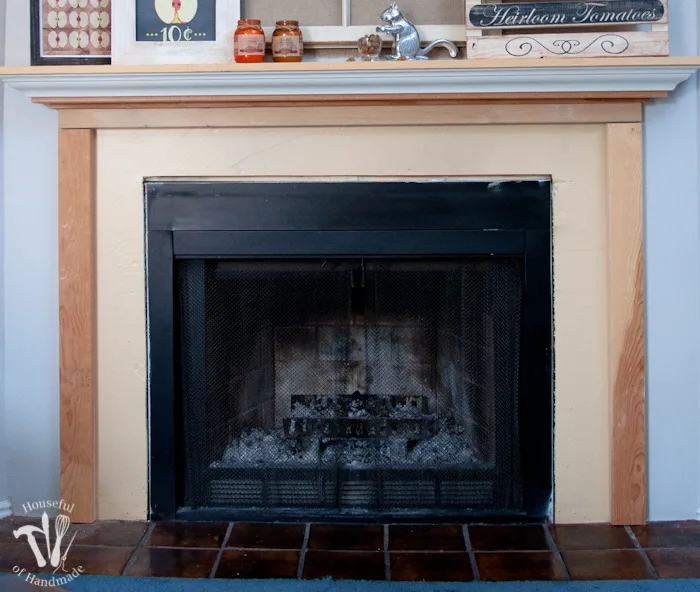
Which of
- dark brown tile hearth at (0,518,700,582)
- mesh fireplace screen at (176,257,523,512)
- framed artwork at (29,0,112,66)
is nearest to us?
dark brown tile hearth at (0,518,700,582)

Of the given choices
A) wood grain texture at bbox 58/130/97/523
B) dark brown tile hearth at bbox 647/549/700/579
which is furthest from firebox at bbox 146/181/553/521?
dark brown tile hearth at bbox 647/549/700/579

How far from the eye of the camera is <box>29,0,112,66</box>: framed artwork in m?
2.09

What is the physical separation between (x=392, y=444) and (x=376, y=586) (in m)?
0.55

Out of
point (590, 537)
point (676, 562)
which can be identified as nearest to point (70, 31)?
point (590, 537)

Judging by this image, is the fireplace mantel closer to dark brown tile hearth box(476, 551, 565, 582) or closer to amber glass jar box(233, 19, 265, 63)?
amber glass jar box(233, 19, 265, 63)

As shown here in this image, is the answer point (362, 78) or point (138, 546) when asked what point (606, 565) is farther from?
point (362, 78)

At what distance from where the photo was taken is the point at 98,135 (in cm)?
213

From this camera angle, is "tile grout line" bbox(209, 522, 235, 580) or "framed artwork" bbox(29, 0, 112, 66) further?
"framed artwork" bbox(29, 0, 112, 66)

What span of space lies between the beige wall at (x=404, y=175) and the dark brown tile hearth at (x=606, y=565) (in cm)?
20

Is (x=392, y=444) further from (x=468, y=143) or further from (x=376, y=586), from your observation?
(x=468, y=143)

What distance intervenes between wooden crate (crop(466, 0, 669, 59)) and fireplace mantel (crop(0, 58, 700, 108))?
70mm

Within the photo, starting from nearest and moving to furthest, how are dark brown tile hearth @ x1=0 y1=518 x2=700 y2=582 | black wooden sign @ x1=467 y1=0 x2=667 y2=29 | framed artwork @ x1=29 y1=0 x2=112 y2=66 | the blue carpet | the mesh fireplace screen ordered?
the blue carpet, dark brown tile hearth @ x1=0 y1=518 x2=700 y2=582, black wooden sign @ x1=467 y1=0 x2=667 y2=29, framed artwork @ x1=29 y1=0 x2=112 y2=66, the mesh fireplace screen

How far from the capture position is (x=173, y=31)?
2074 mm

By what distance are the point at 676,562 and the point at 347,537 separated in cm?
79
